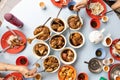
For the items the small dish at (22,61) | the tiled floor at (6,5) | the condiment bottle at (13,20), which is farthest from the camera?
the tiled floor at (6,5)

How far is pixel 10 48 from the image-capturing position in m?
1.96

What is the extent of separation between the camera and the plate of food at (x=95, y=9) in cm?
204

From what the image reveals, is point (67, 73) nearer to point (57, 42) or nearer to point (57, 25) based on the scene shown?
point (57, 42)

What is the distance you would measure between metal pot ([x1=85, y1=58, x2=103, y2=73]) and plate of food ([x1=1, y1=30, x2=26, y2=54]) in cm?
55

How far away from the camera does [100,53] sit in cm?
201

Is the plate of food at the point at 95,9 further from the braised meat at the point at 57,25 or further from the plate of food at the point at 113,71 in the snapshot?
the plate of food at the point at 113,71

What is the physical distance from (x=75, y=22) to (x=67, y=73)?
0.41m

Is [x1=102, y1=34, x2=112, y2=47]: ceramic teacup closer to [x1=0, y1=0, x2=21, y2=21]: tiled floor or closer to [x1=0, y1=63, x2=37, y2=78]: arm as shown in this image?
[x1=0, y1=63, x2=37, y2=78]: arm

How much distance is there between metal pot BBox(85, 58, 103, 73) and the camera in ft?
6.47

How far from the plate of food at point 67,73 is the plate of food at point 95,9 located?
47cm

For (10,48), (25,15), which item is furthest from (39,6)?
(10,48)

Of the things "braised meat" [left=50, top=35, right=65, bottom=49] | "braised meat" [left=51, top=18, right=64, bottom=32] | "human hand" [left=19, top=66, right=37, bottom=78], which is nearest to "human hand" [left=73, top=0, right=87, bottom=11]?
"braised meat" [left=51, top=18, right=64, bottom=32]

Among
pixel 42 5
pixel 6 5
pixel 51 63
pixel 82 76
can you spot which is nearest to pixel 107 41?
pixel 82 76

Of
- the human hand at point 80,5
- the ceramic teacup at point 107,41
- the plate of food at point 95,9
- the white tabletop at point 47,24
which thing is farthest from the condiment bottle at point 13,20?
the ceramic teacup at point 107,41
